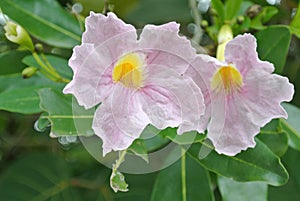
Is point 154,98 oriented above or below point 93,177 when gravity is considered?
above

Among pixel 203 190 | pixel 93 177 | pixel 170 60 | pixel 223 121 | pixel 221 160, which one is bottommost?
pixel 93 177

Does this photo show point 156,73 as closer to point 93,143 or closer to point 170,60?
point 170,60

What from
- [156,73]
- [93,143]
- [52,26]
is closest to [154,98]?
[156,73]

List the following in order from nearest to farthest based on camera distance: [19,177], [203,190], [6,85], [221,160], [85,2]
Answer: [221,160] < [203,190] < [6,85] < [85,2] < [19,177]

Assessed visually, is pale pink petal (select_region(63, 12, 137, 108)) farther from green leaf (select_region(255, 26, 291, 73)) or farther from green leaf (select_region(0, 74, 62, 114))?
green leaf (select_region(255, 26, 291, 73))

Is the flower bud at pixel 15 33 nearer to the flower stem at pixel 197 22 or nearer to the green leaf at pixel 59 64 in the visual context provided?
the green leaf at pixel 59 64

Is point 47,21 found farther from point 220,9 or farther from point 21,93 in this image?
point 220,9

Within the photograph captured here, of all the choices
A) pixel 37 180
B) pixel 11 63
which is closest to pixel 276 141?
pixel 11 63
